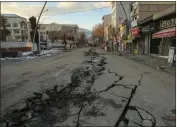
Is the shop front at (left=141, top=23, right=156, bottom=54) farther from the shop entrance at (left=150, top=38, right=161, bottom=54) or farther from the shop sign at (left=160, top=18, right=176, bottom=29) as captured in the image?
the shop sign at (left=160, top=18, right=176, bottom=29)

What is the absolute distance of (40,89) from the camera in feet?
29.9

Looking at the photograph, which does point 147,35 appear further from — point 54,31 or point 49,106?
point 54,31

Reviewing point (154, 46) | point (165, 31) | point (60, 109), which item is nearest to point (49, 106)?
point (60, 109)

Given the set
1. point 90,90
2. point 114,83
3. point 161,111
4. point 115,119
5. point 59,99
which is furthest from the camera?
point 114,83

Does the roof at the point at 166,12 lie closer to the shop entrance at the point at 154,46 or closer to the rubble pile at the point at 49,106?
the shop entrance at the point at 154,46

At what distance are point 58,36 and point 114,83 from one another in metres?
112

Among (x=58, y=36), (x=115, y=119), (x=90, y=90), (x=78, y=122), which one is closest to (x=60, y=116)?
(x=78, y=122)

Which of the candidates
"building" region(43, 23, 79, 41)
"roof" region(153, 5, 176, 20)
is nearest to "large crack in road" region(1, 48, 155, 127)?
"roof" region(153, 5, 176, 20)

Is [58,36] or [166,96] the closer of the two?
[166,96]

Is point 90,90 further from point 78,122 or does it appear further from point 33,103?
point 78,122

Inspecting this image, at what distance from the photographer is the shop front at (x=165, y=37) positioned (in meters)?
26.0

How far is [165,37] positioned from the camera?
2880 cm

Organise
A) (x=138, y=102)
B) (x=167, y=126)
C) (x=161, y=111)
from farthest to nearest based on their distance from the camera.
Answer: (x=138, y=102)
(x=161, y=111)
(x=167, y=126)

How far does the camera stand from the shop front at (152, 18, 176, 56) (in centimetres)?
2595
